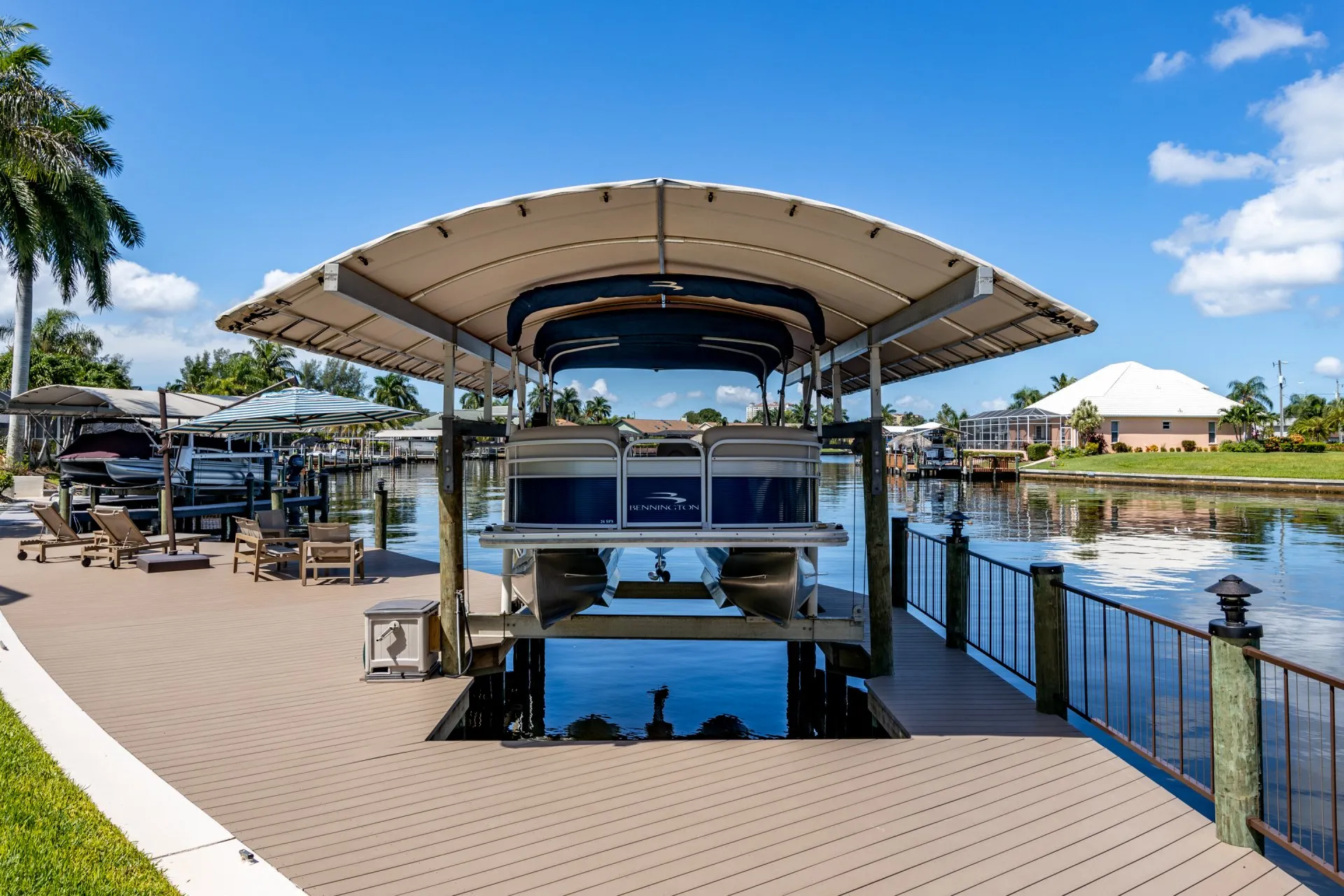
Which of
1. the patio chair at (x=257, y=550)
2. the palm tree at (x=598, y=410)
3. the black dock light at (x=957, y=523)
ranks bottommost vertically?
the patio chair at (x=257, y=550)

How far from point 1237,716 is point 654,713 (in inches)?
244

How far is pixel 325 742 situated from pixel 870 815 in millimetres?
3648

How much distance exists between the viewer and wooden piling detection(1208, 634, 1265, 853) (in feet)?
14.2

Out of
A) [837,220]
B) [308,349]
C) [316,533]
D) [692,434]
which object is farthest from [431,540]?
[837,220]

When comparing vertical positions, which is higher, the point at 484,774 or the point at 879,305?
the point at 879,305

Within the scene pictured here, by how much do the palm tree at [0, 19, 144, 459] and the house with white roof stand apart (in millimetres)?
73549

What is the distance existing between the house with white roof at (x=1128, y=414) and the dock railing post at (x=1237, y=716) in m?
79.5

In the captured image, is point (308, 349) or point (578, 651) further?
point (578, 651)

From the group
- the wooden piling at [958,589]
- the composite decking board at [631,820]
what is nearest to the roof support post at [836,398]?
the wooden piling at [958,589]

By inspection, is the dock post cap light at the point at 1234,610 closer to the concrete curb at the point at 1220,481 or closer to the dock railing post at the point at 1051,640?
the dock railing post at the point at 1051,640

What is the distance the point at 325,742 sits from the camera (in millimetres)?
5977

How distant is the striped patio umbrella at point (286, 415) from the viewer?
1498 centimetres

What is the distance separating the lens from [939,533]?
26.4 m

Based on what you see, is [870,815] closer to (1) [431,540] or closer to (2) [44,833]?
(2) [44,833]
